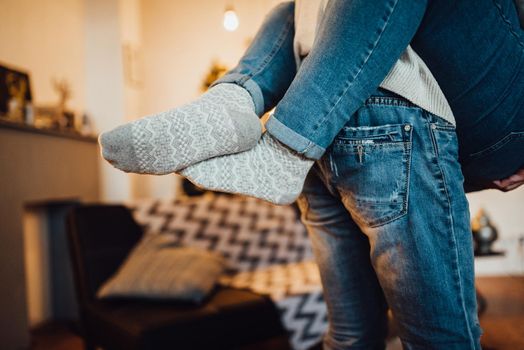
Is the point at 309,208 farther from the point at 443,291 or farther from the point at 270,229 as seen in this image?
the point at 270,229

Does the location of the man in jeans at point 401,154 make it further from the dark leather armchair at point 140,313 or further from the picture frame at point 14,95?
the picture frame at point 14,95

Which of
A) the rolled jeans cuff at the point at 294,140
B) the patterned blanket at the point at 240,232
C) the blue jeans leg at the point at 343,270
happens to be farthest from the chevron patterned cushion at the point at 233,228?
the rolled jeans cuff at the point at 294,140

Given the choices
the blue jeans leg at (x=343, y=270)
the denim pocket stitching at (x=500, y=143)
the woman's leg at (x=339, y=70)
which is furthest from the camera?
the blue jeans leg at (x=343, y=270)

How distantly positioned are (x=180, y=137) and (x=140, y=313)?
50.7 inches

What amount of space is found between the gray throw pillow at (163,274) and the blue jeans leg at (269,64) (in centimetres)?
125

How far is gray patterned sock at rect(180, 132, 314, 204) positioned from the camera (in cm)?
59

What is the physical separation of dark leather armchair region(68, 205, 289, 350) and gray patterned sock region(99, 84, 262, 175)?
1.12 m

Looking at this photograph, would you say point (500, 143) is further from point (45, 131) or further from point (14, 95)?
point (14, 95)

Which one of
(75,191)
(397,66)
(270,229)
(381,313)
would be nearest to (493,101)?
(397,66)

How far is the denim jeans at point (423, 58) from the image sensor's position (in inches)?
21.5

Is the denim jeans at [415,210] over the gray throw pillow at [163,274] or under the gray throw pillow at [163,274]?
over

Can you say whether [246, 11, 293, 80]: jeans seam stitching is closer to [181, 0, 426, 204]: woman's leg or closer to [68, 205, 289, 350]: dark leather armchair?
[181, 0, 426, 204]: woman's leg

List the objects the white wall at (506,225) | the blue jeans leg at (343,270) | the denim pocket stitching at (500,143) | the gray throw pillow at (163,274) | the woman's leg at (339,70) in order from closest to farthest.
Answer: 1. the woman's leg at (339,70)
2. the denim pocket stitching at (500,143)
3. the blue jeans leg at (343,270)
4. the gray throw pillow at (163,274)
5. the white wall at (506,225)

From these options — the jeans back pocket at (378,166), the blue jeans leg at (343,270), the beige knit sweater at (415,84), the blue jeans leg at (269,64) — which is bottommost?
the blue jeans leg at (343,270)
